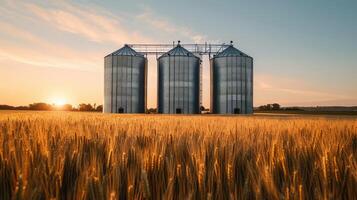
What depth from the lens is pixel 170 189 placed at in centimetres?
78

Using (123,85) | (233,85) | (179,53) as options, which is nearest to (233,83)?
(233,85)

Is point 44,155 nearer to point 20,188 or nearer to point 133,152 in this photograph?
point 133,152

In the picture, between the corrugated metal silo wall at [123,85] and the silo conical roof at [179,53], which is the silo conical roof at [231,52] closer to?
the silo conical roof at [179,53]

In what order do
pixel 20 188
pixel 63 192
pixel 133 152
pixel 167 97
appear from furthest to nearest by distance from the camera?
pixel 167 97, pixel 133 152, pixel 63 192, pixel 20 188

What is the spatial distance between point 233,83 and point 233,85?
22cm

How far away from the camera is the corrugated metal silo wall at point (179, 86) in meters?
29.7

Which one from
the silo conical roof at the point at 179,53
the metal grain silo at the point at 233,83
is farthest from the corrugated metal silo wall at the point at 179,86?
the metal grain silo at the point at 233,83

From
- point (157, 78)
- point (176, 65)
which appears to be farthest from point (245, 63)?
point (157, 78)

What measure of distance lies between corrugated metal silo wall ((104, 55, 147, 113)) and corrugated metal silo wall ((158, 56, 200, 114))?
2.55 metres

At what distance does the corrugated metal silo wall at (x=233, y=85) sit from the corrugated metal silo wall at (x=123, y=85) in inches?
334

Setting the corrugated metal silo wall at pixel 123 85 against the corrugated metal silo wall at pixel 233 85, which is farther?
the corrugated metal silo wall at pixel 123 85

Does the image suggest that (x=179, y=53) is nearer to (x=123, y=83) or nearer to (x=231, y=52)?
(x=231, y=52)

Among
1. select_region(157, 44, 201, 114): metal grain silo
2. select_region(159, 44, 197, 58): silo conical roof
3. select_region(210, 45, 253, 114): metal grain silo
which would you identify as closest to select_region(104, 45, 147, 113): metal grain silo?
select_region(157, 44, 201, 114): metal grain silo

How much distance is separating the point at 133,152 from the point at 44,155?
39cm
